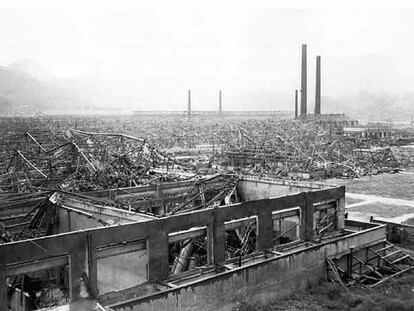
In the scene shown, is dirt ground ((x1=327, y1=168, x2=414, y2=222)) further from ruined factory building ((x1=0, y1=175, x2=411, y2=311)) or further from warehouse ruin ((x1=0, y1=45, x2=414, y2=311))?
ruined factory building ((x1=0, y1=175, x2=411, y2=311))

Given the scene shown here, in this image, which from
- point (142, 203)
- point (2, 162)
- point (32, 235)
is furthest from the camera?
point (2, 162)

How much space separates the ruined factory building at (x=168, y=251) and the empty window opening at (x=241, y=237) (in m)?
0.05

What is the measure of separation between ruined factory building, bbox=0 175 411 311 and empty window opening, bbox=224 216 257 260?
0.05 metres

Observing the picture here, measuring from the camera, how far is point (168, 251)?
1648cm

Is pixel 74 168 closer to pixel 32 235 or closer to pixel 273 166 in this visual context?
pixel 32 235

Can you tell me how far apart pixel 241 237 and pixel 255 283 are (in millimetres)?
5024

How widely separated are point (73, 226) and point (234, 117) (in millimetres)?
120317

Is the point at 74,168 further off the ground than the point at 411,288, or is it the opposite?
the point at 74,168

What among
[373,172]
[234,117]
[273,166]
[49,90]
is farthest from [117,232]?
[49,90]

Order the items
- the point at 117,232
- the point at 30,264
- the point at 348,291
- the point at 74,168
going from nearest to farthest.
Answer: the point at 30,264
the point at 117,232
the point at 348,291
the point at 74,168

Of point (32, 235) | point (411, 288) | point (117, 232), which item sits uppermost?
point (117, 232)

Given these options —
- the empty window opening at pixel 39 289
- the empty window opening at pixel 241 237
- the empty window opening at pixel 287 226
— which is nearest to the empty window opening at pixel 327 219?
the empty window opening at pixel 287 226

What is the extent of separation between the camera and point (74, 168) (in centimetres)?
2938

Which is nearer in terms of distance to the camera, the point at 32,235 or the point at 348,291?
the point at 348,291
